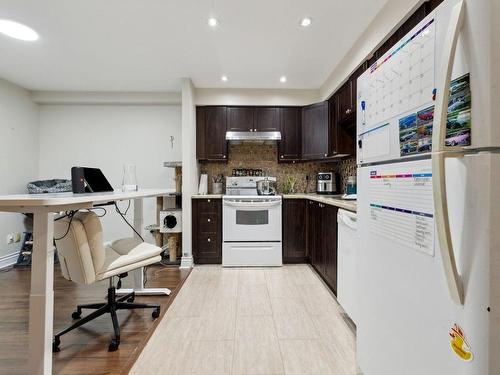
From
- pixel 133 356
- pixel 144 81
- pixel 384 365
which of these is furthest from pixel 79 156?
pixel 384 365

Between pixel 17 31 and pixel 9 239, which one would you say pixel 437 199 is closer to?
pixel 17 31

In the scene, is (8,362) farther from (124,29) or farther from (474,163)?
(124,29)

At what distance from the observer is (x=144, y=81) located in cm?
343

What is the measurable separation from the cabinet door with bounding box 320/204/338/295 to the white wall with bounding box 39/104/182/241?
2.54m

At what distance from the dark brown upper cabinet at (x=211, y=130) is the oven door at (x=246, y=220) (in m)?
0.80

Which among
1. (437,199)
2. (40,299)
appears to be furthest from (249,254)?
(437,199)

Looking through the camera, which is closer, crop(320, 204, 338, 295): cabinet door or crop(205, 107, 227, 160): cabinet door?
crop(320, 204, 338, 295): cabinet door

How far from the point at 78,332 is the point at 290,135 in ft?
10.6

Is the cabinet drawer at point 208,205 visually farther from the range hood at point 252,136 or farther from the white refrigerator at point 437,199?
the white refrigerator at point 437,199

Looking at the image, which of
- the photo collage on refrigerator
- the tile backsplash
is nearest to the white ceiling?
the tile backsplash

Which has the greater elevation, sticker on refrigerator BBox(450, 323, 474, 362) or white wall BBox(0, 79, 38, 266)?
white wall BBox(0, 79, 38, 266)

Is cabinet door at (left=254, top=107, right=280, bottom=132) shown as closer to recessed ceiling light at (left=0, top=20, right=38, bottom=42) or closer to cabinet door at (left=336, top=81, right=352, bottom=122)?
cabinet door at (left=336, top=81, right=352, bottom=122)

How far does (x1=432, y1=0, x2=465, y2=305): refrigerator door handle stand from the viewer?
0.62m

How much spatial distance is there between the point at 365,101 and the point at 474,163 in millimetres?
688
